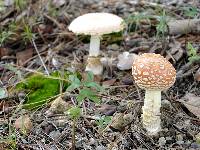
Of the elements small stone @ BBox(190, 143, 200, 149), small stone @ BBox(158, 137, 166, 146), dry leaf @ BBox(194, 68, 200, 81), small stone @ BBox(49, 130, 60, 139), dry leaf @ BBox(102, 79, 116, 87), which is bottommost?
small stone @ BBox(49, 130, 60, 139)

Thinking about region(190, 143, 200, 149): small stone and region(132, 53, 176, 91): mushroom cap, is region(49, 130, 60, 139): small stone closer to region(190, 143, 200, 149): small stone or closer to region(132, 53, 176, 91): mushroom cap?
region(132, 53, 176, 91): mushroom cap

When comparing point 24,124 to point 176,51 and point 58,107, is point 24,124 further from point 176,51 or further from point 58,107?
point 176,51

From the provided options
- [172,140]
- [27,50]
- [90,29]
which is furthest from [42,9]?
[172,140]

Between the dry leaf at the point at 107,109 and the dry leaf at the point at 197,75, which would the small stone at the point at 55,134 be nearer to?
the dry leaf at the point at 107,109

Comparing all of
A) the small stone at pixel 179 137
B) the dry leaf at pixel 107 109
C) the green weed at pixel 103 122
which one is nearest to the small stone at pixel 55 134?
the green weed at pixel 103 122

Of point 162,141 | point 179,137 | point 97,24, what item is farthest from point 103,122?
point 97,24

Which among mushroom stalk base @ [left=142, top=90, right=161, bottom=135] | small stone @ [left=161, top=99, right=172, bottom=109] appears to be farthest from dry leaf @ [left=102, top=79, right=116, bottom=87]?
mushroom stalk base @ [left=142, top=90, right=161, bottom=135]

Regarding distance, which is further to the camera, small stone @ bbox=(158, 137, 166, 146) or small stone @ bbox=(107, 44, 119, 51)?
small stone @ bbox=(107, 44, 119, 51)
